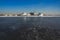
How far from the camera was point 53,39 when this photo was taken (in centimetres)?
1742

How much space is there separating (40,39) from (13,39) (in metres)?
3.56

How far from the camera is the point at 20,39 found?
58.3 feet

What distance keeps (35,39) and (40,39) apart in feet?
2.10

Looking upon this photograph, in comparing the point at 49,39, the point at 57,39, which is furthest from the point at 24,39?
the point at 57,39

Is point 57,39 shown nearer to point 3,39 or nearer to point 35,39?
point 35,39

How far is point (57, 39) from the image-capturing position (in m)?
17.6

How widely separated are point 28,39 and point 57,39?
3.76 m

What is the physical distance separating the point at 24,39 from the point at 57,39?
14.0 ft

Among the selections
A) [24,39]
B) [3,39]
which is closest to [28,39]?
[24,39]

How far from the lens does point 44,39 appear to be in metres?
17.2

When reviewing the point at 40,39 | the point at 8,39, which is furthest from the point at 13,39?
the point at 40,39

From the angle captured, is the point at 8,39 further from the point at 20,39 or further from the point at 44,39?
the point at 44,39

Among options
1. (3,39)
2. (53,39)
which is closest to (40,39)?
(53,39)

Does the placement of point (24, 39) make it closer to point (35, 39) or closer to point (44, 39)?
point (35, 39)
